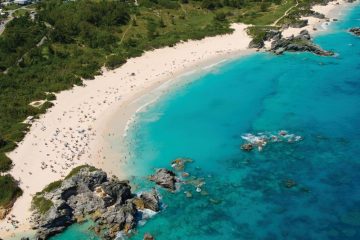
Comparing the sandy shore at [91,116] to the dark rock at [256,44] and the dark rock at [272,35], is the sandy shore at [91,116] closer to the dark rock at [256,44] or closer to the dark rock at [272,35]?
the dark rock at [256,44]

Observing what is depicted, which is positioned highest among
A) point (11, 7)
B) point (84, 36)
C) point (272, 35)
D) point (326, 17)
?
point (11, 7)

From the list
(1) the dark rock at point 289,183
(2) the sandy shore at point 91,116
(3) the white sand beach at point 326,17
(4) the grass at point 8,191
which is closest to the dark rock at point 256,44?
(2) the sandy shore at point 91,116

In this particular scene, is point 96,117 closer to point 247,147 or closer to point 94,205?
point 94,205

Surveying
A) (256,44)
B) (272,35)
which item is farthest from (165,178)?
(272,35)

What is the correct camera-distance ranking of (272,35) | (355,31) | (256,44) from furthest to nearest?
(355,31) → (272,35) → (256,44)

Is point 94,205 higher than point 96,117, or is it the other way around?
point 96,117

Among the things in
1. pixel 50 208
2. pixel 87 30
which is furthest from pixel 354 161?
pixel 87 30
